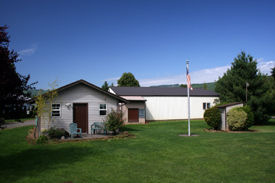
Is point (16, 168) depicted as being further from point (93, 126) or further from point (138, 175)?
point (93, 126)

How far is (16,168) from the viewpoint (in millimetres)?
8234

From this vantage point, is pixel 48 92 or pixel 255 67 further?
pixel 255 67

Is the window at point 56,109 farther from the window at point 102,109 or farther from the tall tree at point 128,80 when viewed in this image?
the tall tree at point 128,80

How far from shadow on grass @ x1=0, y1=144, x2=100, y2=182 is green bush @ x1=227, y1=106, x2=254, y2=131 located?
1349cm

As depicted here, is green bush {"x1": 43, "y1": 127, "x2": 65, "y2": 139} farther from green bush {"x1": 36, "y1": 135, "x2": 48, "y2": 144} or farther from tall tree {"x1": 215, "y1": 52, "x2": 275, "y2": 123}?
tall tree {"x1": 215, "y1": 52, "x2": 275, "y2": 123}

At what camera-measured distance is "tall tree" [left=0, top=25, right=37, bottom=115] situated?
21.4 feet

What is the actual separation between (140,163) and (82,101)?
1006 cm

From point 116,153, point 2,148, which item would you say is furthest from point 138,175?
point 2,148

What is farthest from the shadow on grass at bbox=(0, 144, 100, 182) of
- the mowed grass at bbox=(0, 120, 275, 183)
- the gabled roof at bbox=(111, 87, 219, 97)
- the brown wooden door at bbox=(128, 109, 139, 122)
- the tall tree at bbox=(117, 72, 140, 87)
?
the tall tree at bbox=(117, 72, 140, 87)

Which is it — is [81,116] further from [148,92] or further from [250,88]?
[250,88]

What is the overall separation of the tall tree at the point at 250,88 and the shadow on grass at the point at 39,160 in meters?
24.5

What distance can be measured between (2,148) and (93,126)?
683 centimetres

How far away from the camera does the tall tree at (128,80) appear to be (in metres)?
62.8

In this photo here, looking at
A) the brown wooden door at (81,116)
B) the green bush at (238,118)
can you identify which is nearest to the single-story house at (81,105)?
the brown wooden door at (81,116)
